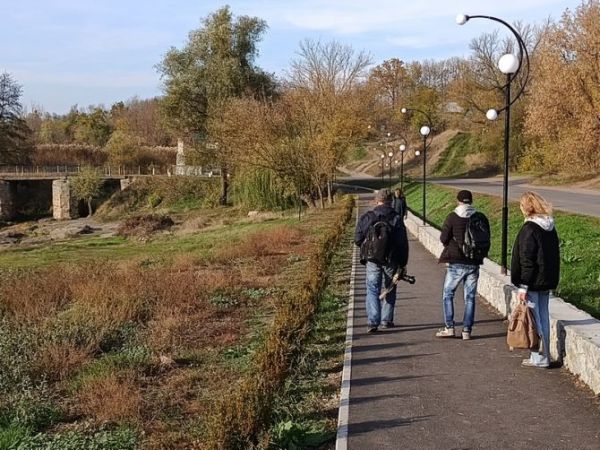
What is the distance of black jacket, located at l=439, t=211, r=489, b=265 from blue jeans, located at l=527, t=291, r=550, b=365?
4.10ft

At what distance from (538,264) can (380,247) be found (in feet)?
7.51

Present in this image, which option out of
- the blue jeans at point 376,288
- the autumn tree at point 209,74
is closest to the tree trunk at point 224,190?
the autumn tree at point 209,74

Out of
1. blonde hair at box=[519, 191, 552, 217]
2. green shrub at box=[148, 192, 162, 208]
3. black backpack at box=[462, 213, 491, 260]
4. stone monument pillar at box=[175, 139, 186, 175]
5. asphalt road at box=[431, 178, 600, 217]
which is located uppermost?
stone monument pillar at box=[175, 139, 186, 175]

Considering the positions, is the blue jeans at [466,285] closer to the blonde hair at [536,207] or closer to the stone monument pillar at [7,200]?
the blonde hair at [536,207]

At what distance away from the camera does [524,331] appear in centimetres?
676

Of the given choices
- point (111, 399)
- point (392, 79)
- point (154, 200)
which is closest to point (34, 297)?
point (111, 399)

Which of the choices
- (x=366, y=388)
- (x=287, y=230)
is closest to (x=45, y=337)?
(x=366, y=388)

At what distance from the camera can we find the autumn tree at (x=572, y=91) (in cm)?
3288

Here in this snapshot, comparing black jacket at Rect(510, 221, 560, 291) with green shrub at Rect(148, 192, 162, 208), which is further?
green shrub at Rect(148, 192, 162, 208)

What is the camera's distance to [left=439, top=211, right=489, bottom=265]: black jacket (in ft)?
26.0

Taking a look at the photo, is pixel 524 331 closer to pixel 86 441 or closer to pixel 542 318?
pixel 542 318

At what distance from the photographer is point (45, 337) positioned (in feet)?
30.2

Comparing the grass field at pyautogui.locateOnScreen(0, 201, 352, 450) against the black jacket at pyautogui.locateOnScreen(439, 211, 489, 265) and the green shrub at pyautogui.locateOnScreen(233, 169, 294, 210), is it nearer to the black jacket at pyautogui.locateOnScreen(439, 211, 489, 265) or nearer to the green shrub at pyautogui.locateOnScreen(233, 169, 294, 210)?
the black jacket at pyautogui.locateOnScreen(439, 211, 489, 265)

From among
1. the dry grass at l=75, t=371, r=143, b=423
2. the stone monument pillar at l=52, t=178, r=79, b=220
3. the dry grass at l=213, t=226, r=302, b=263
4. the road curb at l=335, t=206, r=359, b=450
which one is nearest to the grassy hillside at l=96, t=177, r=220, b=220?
the stone monument pillar at l=52, t=178, r=79, b=220
